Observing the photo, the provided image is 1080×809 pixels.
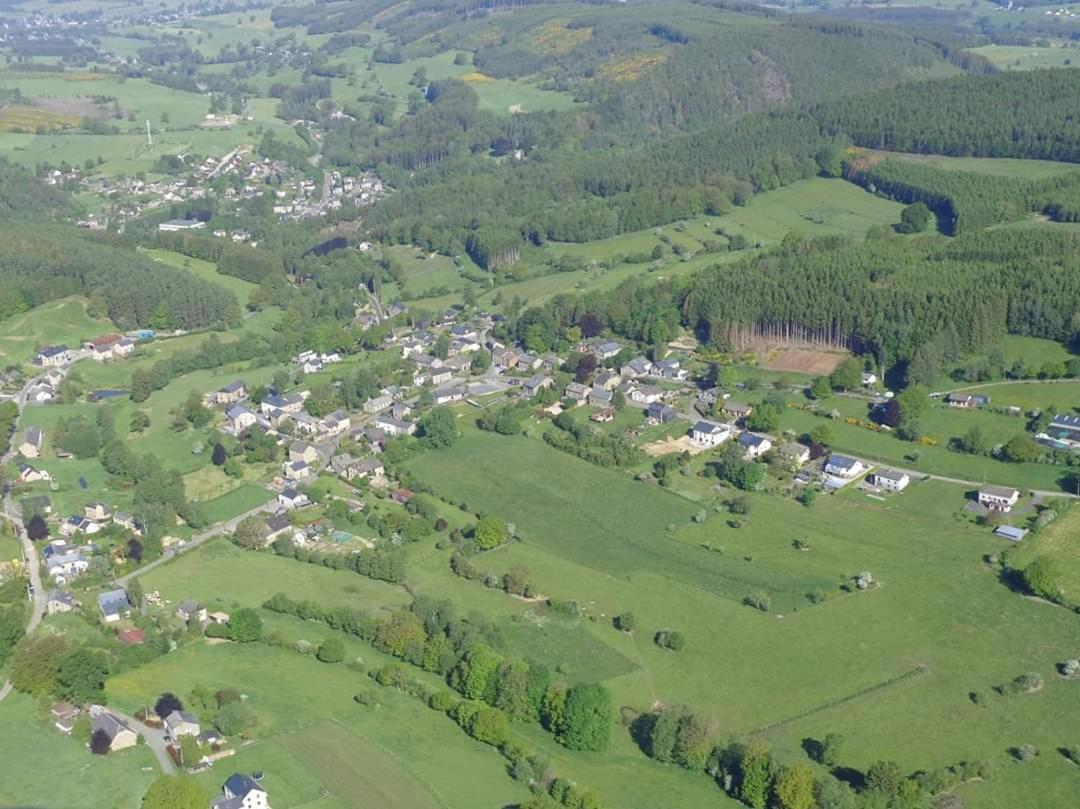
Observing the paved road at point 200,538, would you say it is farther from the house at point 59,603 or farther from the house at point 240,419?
the house at point 240,419

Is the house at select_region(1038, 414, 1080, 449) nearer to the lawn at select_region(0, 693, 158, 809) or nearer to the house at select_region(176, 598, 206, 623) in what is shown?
the house at select_region(176, 598, 206, 623)

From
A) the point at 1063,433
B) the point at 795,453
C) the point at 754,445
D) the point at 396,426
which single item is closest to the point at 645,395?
the point at 754,445

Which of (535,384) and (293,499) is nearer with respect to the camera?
(293,499)

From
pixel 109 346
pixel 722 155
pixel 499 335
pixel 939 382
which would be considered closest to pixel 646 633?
pixel 939 382

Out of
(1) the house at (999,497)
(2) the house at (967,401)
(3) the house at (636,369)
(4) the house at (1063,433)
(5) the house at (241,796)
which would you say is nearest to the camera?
(5) the house at (241,796)

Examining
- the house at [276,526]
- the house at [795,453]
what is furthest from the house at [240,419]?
the house at [795,453]

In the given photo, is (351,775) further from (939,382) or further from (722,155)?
(722,155)

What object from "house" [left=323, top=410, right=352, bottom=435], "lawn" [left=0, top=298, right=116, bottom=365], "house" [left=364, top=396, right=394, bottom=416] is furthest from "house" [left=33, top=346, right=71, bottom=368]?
"house" [left=323, top=410, right=352, bottom=435]

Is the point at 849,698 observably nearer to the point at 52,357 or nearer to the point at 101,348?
the point at 101,348
